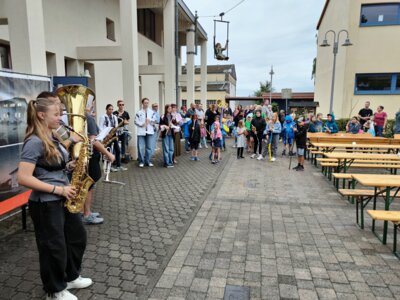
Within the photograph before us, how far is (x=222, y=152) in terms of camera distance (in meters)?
13.0

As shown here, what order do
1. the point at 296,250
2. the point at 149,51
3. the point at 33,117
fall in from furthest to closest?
the point at 149,51
the point at 296,250
the point at 33,117

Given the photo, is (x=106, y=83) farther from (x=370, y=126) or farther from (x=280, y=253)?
(x=280, y=253)

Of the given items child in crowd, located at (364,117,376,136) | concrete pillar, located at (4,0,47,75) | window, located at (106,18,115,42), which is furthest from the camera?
window, located at (106,18,115,42)

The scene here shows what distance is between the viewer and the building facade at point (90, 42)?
6090 millimetres

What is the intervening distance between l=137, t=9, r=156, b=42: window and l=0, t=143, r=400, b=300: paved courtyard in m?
13.5

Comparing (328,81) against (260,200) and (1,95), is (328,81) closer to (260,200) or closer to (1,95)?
(260,200)

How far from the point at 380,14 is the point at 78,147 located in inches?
779

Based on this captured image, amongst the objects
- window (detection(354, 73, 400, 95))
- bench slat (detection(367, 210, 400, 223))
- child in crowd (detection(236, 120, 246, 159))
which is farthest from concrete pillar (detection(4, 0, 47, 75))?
window (detection(354, 73, 400, 95))

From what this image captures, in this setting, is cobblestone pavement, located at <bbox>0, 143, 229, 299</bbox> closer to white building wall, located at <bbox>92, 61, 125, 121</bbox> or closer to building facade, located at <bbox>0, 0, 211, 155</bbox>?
building facade, located at <bbox>0, 0, 211, 155</bbox>

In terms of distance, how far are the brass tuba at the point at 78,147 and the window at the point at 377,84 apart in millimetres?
18160

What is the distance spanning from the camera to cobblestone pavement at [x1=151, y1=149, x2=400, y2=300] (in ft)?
10.9

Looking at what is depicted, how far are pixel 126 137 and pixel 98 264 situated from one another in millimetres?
6624

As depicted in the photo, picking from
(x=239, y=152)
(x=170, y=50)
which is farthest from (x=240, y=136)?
(x=170, y=50)

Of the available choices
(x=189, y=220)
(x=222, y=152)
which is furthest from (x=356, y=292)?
(x=222, y=152)
